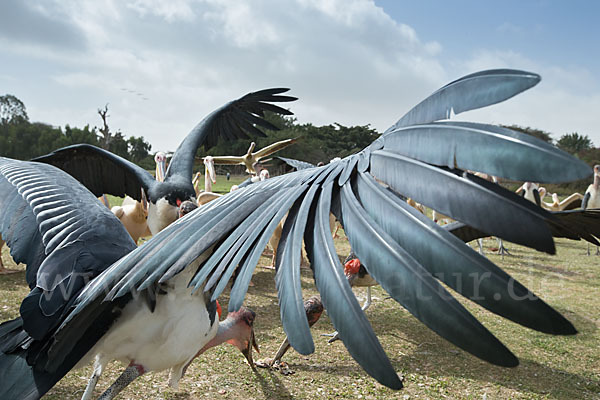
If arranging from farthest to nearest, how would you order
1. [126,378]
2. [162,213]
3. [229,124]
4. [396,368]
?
[229,124] → [162,213] → [396,368] → [126,378]

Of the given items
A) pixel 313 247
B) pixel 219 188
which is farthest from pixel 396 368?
pixel 219 188

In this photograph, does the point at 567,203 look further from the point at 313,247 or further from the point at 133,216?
the point at 313,247

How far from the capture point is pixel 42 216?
1656mm

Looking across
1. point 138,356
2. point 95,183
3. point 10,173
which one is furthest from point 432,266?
point 95,183

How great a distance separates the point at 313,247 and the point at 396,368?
2.33 metres

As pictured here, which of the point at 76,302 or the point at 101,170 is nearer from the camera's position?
the point at 76,302

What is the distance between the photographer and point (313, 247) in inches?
36.8

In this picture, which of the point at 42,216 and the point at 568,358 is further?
the point at 568,358

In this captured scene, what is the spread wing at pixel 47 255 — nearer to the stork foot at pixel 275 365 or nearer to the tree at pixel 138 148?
the stork foot at pixel 275 365

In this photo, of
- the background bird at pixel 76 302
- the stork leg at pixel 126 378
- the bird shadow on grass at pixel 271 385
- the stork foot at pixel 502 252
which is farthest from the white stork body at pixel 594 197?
the stork leg at pixel 126 378

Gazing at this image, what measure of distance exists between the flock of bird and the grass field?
80 centimetres

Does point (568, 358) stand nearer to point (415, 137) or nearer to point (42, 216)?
point (415, 137)

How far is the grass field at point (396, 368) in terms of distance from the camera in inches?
100

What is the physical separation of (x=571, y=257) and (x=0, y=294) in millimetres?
8759
